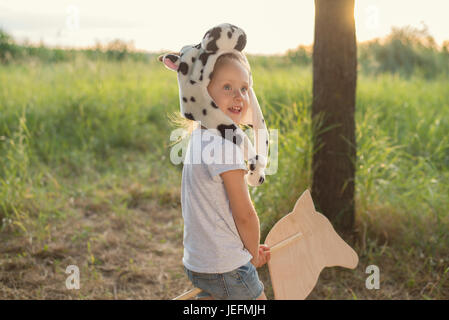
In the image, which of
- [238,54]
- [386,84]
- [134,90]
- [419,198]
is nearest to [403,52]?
[386,84]

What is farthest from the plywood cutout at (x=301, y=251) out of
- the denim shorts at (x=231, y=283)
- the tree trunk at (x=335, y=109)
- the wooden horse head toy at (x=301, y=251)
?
the tree trunk at (x=335, y=109)

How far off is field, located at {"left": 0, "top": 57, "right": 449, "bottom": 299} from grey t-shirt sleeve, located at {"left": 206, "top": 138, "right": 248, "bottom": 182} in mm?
1381

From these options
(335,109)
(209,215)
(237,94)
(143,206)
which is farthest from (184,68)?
(143,206)

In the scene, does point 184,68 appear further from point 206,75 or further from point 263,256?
point 263,256

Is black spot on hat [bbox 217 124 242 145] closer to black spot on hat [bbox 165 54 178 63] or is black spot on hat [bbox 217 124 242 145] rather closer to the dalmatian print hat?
the dalmatian print hat

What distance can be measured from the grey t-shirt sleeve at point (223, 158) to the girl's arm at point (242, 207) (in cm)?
2

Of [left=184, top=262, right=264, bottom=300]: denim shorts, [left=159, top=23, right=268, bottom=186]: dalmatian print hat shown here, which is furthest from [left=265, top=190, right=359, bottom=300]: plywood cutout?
[left=159, top=23, right=268, bottom=186]: dalmatian print hat

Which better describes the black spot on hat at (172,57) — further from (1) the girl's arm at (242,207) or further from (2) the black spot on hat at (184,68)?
(1) the girl's arm at (242,207)

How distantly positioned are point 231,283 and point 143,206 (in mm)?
2414

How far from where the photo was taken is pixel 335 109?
276 cm

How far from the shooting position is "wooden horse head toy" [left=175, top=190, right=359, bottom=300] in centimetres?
180

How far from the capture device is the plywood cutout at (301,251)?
180 centimetres

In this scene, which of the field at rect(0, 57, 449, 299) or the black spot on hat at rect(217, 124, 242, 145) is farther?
the field at rect(0, 57, 449, 299)

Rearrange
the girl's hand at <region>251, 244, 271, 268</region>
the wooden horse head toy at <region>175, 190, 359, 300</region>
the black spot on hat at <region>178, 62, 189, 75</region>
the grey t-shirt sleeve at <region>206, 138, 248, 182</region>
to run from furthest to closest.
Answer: the wooden horse head toy at <region>175, 190, 359, 300</region>
the girl's hand at <region>251, 244, 271, 268</region>
the black spot on hat at <region>178, 62, 189, 75</region>
the grey t-shirt sleeve at <region>206, 138, 248, 182</region>
